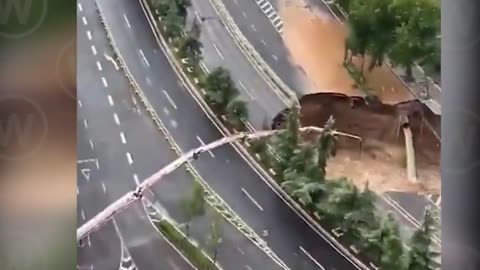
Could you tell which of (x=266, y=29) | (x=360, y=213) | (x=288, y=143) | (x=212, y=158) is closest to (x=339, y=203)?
(x=360, y=213)

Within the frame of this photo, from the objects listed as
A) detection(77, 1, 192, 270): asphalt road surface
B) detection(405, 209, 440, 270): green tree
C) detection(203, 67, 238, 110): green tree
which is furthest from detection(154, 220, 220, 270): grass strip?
detection(405, 209, 440, 270): green tree

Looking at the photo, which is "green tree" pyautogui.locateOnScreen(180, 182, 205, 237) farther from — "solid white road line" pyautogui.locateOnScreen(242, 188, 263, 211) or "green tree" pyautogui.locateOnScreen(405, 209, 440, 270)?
"green tree" pyautogui.locateOnScreen(405, 209, 440, 270)

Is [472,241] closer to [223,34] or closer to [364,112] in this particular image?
[364,112]

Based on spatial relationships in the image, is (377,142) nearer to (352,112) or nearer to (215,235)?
(352,112)

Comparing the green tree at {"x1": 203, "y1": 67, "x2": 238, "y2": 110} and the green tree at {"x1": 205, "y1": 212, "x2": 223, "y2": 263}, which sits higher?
the green tree at {"x1": 203, "y1": 67, "x2": 238, "y2": 110}

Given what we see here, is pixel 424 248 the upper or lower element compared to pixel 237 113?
lower

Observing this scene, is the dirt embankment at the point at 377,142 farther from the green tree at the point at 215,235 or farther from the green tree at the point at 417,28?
the green tree at the point at 215,235
